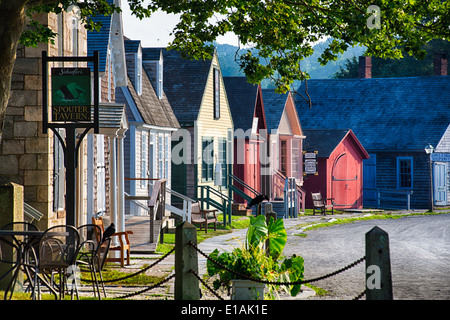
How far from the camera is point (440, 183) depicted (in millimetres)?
40906

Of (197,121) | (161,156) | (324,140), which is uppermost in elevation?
(197,121)

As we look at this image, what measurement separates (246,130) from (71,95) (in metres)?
21.3

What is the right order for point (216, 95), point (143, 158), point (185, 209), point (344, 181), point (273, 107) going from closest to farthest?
1. point (185, 209)
2. point (143, 158)
3. point (216, 95)
4. point (273, 107)
5. point (344, 181)

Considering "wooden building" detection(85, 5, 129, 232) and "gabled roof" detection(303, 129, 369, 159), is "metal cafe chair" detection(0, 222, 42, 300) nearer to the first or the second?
"wooden building" detection(85, 5, 129, 232)

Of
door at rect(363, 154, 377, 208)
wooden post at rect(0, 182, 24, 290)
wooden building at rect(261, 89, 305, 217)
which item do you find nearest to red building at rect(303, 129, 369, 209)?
wooden building at rect(261, 89, 305, 217)

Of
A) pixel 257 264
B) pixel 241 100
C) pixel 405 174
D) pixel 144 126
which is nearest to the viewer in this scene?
pixel 257 264

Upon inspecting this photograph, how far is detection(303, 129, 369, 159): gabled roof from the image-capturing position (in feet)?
121

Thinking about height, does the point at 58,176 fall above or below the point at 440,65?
below

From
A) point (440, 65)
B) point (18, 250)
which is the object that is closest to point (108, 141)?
point (18, 250)

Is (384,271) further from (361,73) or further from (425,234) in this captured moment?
(361,73)

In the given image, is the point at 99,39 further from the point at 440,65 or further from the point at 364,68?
the point at 440,65

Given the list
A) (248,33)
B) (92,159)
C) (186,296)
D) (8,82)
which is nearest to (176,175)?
(92,159)

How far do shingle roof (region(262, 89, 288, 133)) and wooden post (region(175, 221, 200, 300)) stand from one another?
88.4 feet

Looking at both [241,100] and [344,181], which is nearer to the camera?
[241,100]
